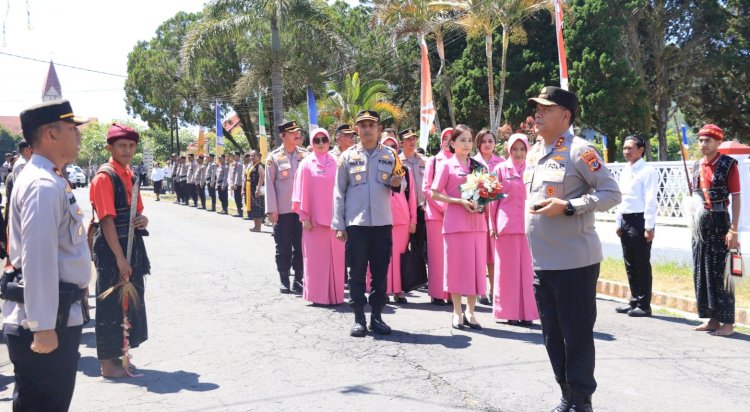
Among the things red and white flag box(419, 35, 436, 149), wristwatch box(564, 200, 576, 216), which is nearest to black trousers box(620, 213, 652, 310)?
wristwatch box(564, 200, 576, 216)

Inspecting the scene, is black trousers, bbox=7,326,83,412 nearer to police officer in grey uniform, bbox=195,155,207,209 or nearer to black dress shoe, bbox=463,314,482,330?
black dress shoe, bbox=463,314,482,330

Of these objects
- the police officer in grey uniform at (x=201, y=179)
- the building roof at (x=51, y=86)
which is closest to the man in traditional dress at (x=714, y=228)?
the building roof at (x=51, y=86)

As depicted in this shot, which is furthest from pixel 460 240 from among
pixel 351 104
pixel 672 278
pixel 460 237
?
pixel 351 104

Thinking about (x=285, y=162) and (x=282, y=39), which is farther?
(x=282, y=39)

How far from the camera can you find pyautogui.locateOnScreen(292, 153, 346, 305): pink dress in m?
8.28

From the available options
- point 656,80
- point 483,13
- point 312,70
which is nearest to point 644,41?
point 656,80

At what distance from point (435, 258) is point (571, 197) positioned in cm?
411

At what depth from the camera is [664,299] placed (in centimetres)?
869

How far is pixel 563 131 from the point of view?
4.43 metres

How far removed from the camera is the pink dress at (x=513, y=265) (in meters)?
7.19

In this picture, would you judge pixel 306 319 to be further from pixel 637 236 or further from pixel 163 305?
pixel 637 236

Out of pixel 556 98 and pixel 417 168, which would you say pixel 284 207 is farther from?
pixel 556 98

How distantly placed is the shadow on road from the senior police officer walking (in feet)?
11.6

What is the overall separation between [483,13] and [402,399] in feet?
73.5
